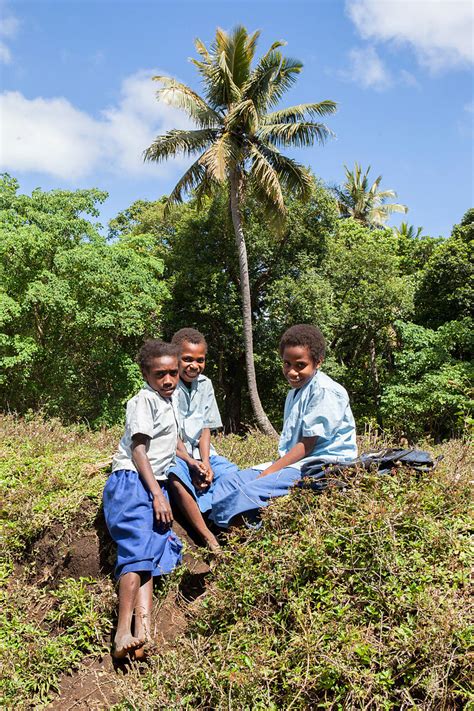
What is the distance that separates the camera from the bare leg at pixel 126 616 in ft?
10.3

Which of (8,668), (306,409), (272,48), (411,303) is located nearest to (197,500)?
(306,409)

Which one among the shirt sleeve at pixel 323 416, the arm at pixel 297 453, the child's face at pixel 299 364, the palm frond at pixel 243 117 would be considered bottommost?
the arm at pixel 297 453

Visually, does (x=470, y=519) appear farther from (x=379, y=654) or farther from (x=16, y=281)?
(x=16, y=281)

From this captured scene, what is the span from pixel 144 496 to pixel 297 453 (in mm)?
1033

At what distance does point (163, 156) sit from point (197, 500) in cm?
1441

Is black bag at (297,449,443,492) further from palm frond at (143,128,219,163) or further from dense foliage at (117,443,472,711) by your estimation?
palm frond at (143,128,219,163)

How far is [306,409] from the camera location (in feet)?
12.4

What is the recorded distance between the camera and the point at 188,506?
12.9ft

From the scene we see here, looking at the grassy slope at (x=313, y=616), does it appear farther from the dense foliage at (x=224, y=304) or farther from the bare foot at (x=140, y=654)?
the dense foliage at (x=224, y=304)

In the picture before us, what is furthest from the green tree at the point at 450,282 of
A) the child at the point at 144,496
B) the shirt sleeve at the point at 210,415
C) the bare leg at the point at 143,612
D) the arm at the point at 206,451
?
the bare leg at the point at 143,612

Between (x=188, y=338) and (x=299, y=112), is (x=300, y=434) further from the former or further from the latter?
(x=299, y=112)

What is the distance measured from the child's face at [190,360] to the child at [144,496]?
1.16 ft

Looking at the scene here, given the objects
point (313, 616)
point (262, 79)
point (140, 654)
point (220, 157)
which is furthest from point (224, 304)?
point (313, 616)

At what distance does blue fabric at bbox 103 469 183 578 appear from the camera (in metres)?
3.52
